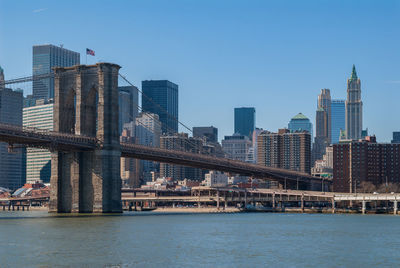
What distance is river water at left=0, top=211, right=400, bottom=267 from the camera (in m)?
42.4

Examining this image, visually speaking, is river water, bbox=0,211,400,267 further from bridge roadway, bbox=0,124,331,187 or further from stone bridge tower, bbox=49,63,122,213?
stone bridge tower, bbox=49,63,122,213

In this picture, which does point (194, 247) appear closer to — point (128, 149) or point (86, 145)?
point (86, 145)

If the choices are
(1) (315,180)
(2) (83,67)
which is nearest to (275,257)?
(2) (83,67)

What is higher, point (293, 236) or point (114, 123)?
point (114, 123)

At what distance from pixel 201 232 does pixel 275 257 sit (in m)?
20.9

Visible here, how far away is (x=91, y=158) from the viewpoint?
312 feet

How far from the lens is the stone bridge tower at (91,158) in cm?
9431

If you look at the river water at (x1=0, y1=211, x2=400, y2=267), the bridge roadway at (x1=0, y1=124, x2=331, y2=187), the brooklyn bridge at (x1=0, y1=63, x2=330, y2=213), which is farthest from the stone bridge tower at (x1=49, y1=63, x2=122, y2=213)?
the river water at (x1=0, y1=211, x2=400, y2=267)

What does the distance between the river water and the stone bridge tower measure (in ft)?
76.2

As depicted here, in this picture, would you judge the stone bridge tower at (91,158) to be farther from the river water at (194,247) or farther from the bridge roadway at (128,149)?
the river water at (194,247)

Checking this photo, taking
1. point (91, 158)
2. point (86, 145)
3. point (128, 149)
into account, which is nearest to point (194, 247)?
point (86, 145)

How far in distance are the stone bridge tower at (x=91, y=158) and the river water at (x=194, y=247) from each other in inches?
914

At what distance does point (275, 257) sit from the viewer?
148 feet

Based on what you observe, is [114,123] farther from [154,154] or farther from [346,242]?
[346,242]
